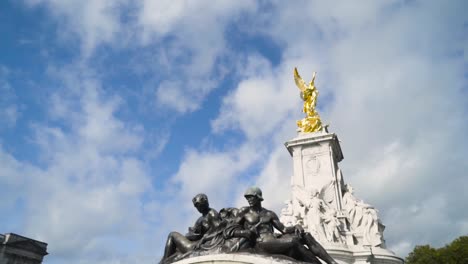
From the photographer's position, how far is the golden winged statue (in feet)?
79.6

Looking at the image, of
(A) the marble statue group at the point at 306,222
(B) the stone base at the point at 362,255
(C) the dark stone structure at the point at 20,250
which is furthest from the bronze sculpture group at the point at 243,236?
(C) the dark stone structure at the point at 20,250

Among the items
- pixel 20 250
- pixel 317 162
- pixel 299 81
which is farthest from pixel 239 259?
pixel 20 250

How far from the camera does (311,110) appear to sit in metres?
25.6

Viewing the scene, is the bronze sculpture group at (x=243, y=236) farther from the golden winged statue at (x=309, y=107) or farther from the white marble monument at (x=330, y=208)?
the golden winged statue at (x=309, y=107)

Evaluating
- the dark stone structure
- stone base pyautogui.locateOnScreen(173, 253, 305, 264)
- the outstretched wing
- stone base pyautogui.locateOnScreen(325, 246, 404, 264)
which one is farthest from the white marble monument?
the dark stone structure

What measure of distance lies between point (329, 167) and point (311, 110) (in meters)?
5.26

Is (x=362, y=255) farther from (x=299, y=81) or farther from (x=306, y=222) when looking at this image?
(x=299, y=81)

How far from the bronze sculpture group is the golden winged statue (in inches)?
717

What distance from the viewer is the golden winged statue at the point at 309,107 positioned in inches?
955

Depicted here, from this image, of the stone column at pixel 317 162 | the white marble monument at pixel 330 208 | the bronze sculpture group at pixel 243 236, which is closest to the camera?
the bronze sculpture group at pixel 243 236

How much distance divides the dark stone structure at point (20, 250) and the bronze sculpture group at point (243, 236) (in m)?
41.5

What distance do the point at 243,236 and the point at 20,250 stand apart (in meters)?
43.6

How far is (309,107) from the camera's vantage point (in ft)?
85.0

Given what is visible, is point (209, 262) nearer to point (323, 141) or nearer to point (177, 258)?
point (177, 258)
